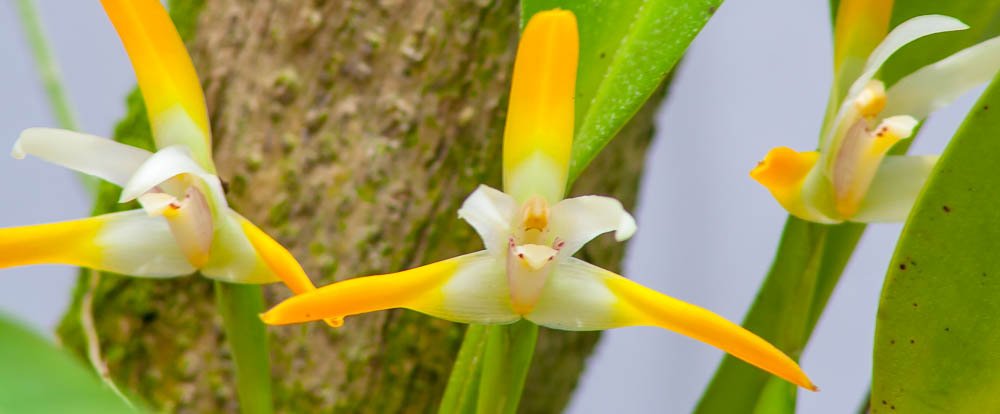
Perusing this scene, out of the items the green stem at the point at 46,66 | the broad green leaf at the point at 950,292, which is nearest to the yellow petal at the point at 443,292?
the broad green leaf at the point at 950,292

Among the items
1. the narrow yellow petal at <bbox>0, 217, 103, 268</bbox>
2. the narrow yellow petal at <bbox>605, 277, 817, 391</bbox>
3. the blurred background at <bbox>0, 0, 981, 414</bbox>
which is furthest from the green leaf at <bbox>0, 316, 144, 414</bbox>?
the blurred background at <bbox>0, 0, 981, 414</bbox>

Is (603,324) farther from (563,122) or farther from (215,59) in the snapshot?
(215,59)

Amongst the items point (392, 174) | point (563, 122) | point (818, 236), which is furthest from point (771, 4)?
point (563, 122)

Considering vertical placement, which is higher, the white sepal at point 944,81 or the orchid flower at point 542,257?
the white sepal at point 944,81

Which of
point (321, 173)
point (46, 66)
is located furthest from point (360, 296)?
point (46, 66)

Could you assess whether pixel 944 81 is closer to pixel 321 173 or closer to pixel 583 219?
pixel 583 219

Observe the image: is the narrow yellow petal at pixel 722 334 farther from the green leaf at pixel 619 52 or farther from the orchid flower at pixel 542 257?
the green leaf at pixel 619 52
